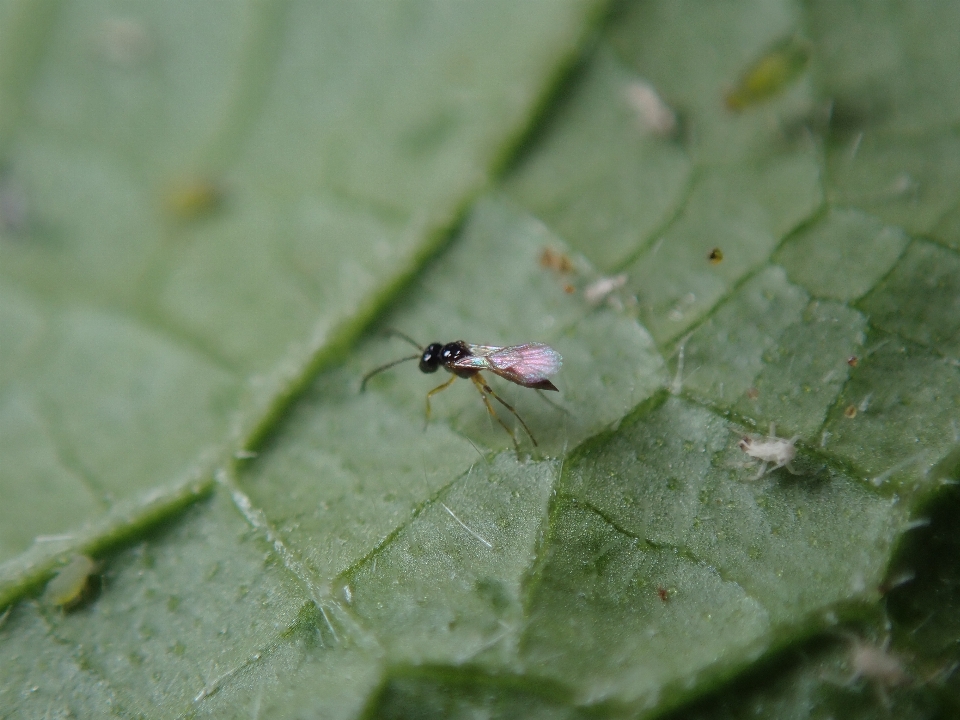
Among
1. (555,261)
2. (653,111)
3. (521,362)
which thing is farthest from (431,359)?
(653,111)

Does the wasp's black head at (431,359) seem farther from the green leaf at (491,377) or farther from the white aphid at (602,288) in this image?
the white aphid at (602,288)

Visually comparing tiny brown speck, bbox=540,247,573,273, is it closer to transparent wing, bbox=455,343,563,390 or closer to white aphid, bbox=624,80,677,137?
transparent wing, bbox=455,343,563,390

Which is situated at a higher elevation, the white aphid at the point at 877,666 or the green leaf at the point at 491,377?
the green leaf at the point at 491,377

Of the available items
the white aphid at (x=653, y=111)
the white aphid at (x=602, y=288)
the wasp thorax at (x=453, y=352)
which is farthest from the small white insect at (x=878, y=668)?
the white aphid at (x=653, y=111)

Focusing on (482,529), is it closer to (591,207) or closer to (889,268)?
(591,207)

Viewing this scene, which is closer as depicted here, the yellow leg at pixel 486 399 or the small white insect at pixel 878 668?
the small white insect at pixel 878 668

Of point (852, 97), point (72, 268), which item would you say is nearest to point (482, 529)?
point (852, 97)

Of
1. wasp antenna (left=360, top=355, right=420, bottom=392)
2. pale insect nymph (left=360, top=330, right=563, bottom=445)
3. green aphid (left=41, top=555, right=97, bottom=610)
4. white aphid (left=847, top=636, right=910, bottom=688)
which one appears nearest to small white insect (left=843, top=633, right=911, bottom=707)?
white aphid (left=847, top=636, right=910, bottom=688)
